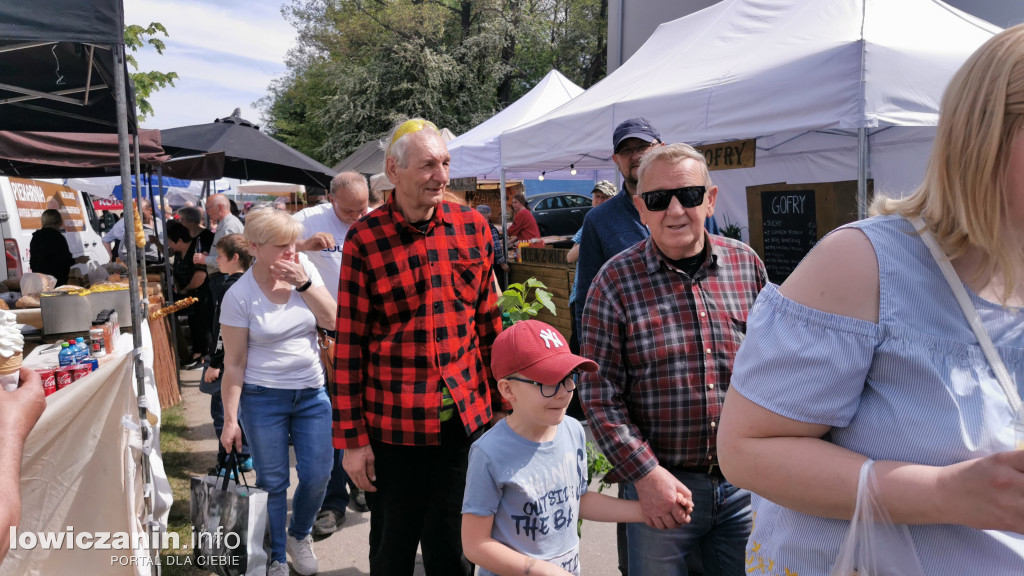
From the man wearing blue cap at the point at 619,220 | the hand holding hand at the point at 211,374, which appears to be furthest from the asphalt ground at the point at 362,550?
the hand holding hand at the point at 211,374

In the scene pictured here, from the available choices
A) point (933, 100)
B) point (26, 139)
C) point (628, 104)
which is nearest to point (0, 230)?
point (26, 139)

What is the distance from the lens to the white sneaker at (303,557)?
142 inches

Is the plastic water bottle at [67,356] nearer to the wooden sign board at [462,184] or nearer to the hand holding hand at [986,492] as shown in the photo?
the hand holding hand at [986,492]

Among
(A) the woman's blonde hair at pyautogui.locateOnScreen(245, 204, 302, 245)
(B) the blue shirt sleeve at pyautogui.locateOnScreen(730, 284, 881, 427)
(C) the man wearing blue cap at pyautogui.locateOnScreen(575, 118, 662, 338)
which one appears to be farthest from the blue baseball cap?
(B) the blue shirt sleeve at pyautogui.locateOnScreen(730, 284, 881, 427)

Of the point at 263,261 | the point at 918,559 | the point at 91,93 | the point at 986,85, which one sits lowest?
the point at 918,559

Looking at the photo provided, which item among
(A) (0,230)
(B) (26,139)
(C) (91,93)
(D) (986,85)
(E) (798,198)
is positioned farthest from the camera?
(A) (0,230)

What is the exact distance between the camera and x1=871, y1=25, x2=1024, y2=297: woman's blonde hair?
95cm

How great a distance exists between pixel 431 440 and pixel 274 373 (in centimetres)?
130

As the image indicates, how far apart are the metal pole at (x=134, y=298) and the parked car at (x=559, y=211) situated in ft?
51.8

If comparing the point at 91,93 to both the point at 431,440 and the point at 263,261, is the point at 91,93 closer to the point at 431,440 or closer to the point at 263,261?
the point at 263,261

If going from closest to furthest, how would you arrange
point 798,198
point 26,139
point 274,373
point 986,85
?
1. point 986,85
2. point 274,373
3. point 798,198
4. point 26,139

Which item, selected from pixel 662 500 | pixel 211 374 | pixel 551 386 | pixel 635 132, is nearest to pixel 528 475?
pixel 551 386

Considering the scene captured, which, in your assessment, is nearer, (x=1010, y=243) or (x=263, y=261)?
(x=1010, y=243)

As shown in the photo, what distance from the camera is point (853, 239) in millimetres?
1078
